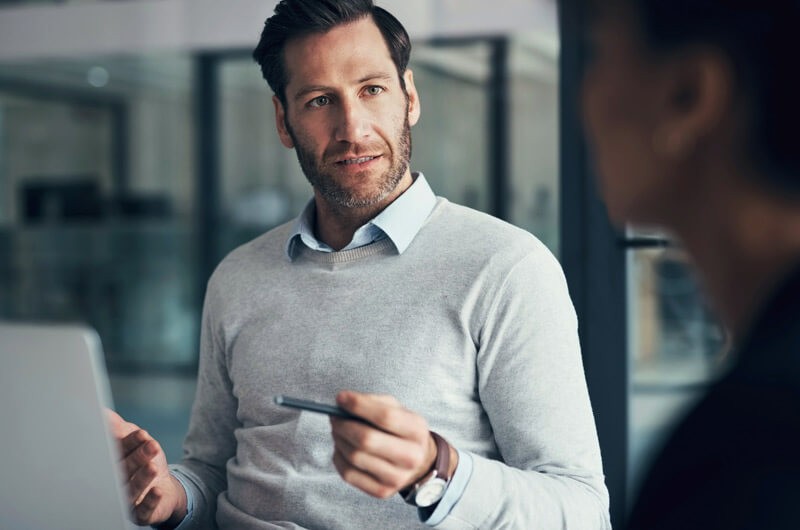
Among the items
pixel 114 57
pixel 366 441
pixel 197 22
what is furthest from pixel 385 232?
pixel 114 57

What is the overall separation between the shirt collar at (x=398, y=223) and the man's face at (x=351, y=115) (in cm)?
4

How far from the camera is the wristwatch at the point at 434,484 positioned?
105 centimetres

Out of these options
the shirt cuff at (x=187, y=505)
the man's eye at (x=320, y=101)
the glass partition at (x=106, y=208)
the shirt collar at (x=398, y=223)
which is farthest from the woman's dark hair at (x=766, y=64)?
the glass partition at (x=106, y=208)

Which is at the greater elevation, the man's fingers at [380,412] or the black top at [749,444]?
the black top at [749,444]

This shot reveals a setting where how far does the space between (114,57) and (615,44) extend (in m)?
4.91

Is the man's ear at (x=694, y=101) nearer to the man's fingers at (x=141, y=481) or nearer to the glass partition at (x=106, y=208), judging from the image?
the man's fingers at (x=141, y=481)

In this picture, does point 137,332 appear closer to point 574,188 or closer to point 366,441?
point 574,188

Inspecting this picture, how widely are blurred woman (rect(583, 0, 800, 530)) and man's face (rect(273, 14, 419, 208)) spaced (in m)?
0.90

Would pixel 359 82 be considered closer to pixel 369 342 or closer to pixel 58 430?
pixel 369 342

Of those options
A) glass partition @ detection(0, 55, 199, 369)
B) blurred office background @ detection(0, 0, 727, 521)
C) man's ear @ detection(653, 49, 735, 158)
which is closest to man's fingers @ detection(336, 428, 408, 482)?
man's ear @ detection(653, 49, 735, 158)

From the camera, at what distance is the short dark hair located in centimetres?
160

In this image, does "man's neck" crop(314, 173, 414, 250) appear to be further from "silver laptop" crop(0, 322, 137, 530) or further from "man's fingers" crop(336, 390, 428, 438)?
"silver laptop" crop(0, 322, 137, 530)

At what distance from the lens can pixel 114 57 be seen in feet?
16.9

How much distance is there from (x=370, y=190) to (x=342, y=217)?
83 millimetres
